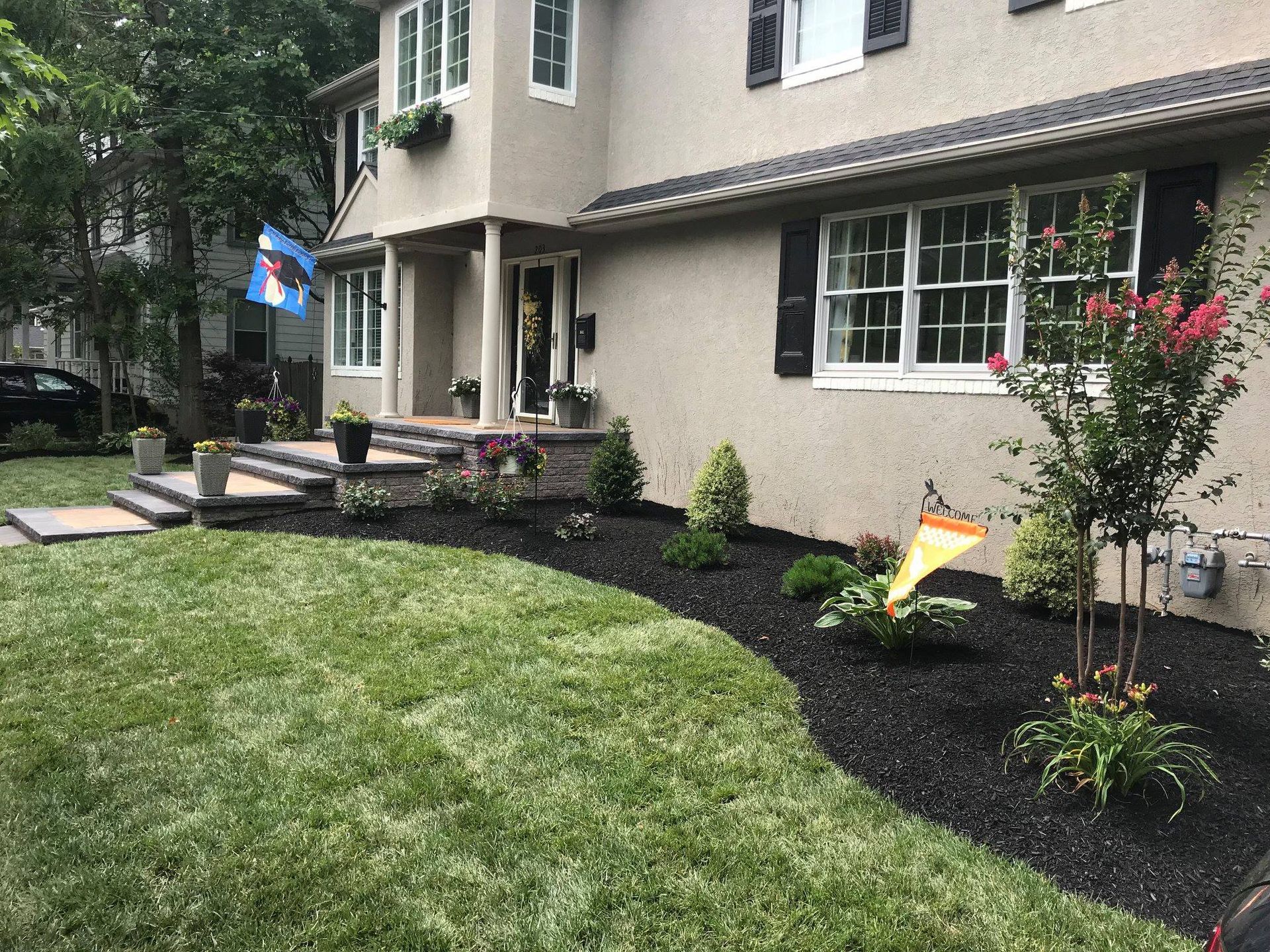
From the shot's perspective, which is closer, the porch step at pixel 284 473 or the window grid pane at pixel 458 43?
the porch step at pixel 284 473

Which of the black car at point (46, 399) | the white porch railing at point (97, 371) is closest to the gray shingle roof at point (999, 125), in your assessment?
the black car at point (46, 399)

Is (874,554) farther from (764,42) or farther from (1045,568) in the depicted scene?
(764,42)

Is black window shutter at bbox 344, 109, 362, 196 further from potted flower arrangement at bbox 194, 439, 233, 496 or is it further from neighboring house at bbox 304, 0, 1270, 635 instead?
potted flower arrangement at bbox 194, 439, 233, 496

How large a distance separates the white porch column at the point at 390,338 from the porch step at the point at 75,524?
343 centimetres

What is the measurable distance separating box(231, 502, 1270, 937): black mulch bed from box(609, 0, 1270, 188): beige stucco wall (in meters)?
3.73

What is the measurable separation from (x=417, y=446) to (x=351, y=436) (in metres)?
1.05

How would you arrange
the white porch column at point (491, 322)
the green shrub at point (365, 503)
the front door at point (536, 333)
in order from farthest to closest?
1. the front door at point (536, 333)
2. the white porch column at point (491, 322)
3. the green shrub at point (365, 503)

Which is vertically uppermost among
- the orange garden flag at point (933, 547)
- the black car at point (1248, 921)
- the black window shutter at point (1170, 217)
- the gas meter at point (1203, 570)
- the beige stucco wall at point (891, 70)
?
the beige stucco wall at point (891, 70)

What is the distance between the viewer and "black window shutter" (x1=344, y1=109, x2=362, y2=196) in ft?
53.5

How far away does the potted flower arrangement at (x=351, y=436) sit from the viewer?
368 inches

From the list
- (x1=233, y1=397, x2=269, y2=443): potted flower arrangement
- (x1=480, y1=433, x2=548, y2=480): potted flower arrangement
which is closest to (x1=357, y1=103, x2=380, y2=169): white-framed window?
(x1=233, y1=397, x2=269, y2=443): potted flower arrangement

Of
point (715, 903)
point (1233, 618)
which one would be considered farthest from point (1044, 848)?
point (1233, 618)

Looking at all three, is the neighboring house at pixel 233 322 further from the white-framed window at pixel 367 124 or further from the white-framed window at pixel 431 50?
the white-framed window at pixel 431 50

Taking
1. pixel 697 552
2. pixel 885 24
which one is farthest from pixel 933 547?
pixel 885 24
